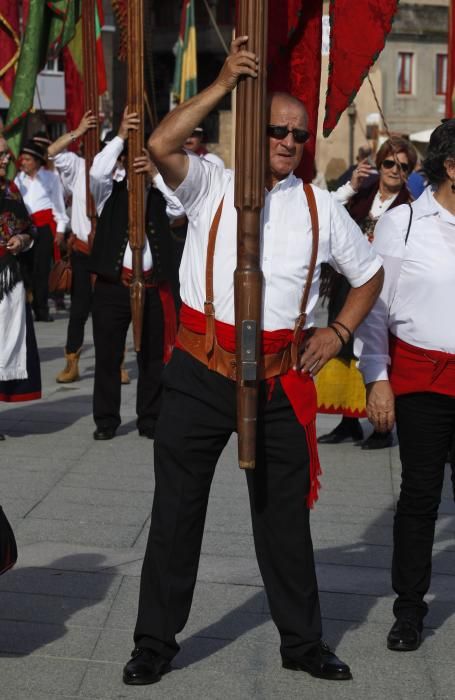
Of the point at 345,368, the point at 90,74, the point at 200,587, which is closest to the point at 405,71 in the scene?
the point at 90,74

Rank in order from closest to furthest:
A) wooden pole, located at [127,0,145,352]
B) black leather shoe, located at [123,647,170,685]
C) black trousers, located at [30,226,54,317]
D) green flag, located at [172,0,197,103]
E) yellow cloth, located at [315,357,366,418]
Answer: black leather shoe, located at [123,647,170,685] → wooden pole, located at [127,0,145,352] → yellow cloth, located at [315,357,366,418] → black trousers, located at [30,226,54,317] → green flag, located at [172,0,197,103]

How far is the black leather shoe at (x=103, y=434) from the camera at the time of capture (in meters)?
8.52

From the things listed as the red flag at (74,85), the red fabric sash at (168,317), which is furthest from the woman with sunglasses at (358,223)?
the red flag at (74,85)

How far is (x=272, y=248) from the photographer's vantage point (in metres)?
4.20

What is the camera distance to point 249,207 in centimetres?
399

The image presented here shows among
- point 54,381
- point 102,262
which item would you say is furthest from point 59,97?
point 102,262

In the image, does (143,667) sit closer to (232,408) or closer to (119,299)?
(232,408)

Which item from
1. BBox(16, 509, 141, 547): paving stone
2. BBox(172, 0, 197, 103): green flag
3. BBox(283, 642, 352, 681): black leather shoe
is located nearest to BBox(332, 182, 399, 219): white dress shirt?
BBox(16, 509, 141, 547): paving stone

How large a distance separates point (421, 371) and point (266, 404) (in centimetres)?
70

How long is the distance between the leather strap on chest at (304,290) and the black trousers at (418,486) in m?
0.67

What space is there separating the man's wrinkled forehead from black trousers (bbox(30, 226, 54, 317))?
Answer: 11.5 meters

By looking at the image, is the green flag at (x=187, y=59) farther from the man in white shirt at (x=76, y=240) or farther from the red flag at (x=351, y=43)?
the red flag at (x=351, y=43)

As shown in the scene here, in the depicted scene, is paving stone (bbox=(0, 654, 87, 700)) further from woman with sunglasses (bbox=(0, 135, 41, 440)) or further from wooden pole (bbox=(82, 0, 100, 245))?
wooden pole (bbox=(82, 0, 100, 245))

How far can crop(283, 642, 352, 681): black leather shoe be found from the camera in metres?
4.38
